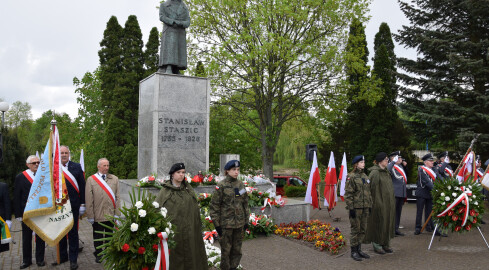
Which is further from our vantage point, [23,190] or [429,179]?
[429,179]

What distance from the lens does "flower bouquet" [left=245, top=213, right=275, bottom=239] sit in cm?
904

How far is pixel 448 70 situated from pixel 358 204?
1385 centimetres

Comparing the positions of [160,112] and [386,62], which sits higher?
[386,62]

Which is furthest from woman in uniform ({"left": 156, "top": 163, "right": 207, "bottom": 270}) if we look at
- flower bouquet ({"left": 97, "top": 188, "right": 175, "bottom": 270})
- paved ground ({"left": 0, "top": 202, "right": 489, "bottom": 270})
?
paved ground ({"left": 0, "top": 202, "right": 489, "bottom": 270})

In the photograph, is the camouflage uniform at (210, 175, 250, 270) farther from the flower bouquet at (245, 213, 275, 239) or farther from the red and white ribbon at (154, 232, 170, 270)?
the flower bouquet at (245, 213, 275, 239)

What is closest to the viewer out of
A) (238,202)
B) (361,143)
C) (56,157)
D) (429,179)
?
(238,202)

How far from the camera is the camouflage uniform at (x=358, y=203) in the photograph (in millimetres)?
7215

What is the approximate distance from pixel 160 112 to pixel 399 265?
6.53 meters

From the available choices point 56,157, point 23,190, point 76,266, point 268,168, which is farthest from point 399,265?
point 268,168

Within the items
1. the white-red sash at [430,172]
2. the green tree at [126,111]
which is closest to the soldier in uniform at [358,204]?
the white-red sash at [430,172]

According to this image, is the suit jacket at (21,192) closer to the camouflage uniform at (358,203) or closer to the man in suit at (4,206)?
the man in suit at (4,206)

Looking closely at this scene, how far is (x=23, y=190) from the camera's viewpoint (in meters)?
6.83

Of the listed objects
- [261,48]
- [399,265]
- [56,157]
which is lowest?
[399,265]

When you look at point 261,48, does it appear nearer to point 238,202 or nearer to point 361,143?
point 361,143
